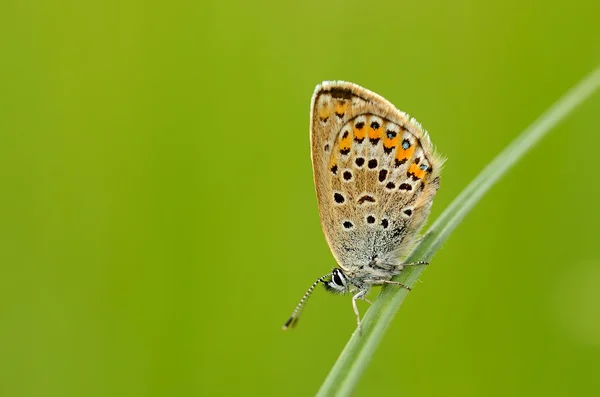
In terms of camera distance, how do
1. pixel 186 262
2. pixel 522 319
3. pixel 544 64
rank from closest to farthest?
pixel 522 319
pixel 186 262
pixel 544 64

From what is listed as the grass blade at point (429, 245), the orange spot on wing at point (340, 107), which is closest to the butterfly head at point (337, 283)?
the grass blade at point (429, 245)

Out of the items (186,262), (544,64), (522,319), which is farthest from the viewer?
(544,64)

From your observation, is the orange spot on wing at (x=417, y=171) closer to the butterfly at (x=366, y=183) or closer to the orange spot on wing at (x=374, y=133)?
the butterfly at (x=366, y=183)

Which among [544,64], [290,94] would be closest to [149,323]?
[290,94]

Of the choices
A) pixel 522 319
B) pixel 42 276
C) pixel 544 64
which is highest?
pixel 544 64

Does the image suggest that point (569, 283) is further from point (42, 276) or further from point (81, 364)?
point (42, 276)

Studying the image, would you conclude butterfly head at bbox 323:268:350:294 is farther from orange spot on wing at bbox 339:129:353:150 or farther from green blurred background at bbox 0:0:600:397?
orange spot on wing at bbox 339:129:353:150

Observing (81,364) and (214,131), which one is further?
(214,131)

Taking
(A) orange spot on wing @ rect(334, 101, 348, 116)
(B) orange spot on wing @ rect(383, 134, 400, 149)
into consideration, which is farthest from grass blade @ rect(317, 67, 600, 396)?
(A) orange spot on wing @ rect(334, 101, 348, 116)
